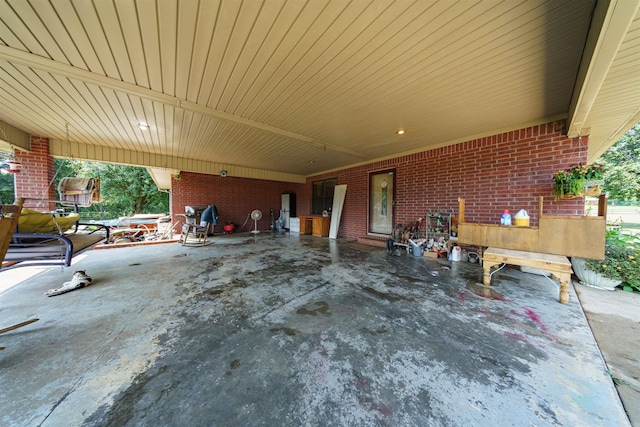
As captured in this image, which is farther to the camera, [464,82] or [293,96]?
[293,96]

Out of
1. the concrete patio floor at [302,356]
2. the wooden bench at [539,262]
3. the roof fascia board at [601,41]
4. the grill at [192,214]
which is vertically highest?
the roof fascia board at [601,41]

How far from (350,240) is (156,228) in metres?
8.21

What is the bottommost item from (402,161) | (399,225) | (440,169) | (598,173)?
(399,225)

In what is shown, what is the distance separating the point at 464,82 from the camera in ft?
8.71

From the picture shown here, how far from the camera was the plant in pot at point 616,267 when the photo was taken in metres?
2.88


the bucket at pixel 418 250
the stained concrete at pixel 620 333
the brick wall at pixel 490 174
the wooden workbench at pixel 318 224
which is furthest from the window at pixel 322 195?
the stained concrete at pixel 620 333

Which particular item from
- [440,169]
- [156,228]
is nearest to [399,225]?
[440,169]

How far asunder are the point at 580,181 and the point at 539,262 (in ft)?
5.33

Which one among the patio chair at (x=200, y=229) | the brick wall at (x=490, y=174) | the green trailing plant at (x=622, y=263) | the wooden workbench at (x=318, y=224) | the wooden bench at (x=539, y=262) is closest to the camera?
the wooden bench at (x=539, y=262)

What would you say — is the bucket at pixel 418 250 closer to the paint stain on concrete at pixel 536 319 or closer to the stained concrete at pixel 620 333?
the stained concrete at pixel 620 333

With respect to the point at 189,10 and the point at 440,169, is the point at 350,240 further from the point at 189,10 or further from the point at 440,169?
the point at 189,10

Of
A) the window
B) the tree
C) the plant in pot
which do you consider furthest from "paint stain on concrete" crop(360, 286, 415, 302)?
the tree

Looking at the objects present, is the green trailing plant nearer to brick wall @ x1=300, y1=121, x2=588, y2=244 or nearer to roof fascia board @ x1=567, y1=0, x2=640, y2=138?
brick wall @ x1=300, y1=121, x2=588, y2=244

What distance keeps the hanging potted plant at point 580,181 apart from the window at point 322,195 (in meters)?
6.00
